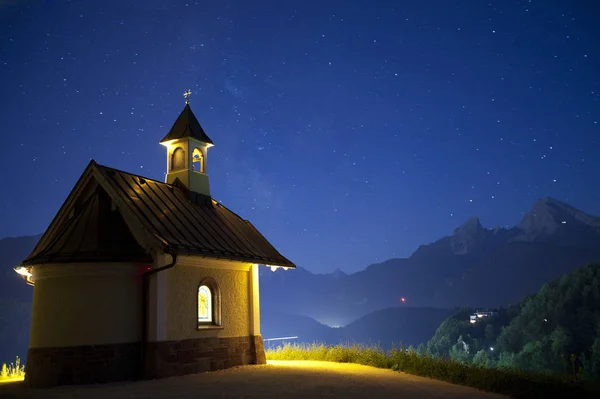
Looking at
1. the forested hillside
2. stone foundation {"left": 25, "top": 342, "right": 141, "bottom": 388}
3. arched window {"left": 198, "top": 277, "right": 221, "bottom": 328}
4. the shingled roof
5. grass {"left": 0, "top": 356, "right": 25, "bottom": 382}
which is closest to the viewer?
stone foundation {"left": 25, "top": 342, "right": 141, "bottom": 388}

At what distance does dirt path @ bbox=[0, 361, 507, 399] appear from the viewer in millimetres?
9797

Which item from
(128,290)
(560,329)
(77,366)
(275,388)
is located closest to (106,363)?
(77,366)

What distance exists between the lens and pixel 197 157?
1902cm

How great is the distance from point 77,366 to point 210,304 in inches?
160

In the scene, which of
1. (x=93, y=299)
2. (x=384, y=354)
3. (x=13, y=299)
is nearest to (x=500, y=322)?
(x=384, y=354)

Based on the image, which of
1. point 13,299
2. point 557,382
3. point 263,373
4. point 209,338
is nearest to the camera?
point 557,382

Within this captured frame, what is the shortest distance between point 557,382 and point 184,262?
29.6 ft

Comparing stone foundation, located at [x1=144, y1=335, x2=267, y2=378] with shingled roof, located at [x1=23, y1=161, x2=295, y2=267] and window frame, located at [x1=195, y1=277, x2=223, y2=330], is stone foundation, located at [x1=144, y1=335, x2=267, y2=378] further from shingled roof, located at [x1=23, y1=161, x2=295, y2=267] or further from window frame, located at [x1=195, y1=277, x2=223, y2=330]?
shingled roof, located at [x1=23, y1=161, x2=295, y2=267]

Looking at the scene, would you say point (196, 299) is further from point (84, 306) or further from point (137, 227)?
point (84, 306)

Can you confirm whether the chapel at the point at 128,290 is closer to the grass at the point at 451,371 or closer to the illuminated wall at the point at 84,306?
the illuminated wall at the point at 84,306

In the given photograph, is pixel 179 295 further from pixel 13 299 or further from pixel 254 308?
pixel 13 299

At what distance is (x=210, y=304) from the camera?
15.2 m

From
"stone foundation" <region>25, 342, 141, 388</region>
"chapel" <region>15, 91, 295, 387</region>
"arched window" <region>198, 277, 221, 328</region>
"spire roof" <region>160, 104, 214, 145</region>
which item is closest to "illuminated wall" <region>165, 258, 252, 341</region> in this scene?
"chapel" <region>15, 91, 295, 387</region>

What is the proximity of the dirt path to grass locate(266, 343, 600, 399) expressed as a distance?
1.45 ft
